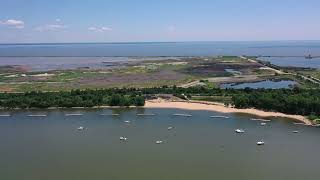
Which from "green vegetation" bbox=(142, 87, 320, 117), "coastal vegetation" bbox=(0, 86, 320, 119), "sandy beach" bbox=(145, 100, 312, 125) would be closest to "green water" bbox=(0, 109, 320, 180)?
"sandy beach" bbox=(145, 100, 312, 125)

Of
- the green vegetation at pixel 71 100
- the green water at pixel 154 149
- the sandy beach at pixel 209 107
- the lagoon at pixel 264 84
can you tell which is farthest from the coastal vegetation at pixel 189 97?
the lagoon at pixel 264 84

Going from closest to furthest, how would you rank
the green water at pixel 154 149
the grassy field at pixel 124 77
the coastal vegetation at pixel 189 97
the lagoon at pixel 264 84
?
the green water at pixel 154 149 < the coastal vegetation at pixel 189 97 < the lagoon at pixel 264 84 < the grassy field at pixel 124 77

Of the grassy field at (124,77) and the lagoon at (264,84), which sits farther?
the grassy field at (124,77)

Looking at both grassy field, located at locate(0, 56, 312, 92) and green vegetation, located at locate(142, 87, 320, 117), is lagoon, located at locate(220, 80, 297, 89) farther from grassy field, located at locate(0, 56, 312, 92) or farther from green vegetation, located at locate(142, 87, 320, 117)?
green vegetation, located at locate(142, 87, 320, 117)

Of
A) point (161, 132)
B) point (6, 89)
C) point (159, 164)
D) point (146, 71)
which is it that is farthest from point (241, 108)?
point (146, 71)

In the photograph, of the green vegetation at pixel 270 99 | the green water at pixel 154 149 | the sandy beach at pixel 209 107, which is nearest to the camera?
the green water at pixel 154 149

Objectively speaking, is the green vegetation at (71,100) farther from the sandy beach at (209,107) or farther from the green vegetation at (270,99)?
the green vegetation at (270,99)

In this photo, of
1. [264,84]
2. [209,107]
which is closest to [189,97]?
[209,107]

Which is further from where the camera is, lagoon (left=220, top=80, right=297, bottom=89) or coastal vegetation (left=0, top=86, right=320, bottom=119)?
lagoon (left=220, top=80, right=297, bottom=89)

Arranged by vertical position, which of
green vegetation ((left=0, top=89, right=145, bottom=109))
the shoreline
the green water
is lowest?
the green water

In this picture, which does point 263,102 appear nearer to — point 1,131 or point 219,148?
point 219,148
